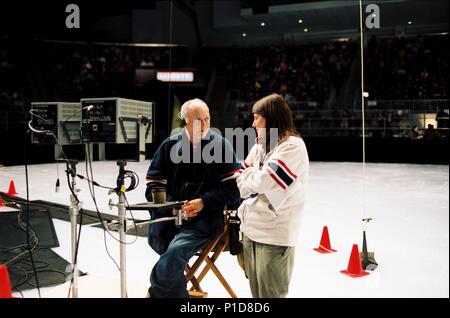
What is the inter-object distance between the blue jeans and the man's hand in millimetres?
150

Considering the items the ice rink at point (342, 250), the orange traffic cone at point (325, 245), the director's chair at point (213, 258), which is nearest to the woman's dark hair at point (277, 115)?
the director's chair at point (213, 258)

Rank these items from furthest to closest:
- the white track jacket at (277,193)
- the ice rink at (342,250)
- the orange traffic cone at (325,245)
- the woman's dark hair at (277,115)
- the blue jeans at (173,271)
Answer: the orange traffic cone at (325,245), the ice rink at (342,250), the blue jeans at (173,271), the woman's dark hair at (277,115), the white track jacket at (277,193)

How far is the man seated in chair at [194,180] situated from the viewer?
2645 mm

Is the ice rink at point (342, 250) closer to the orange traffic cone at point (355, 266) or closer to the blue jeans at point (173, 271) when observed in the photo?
the orange traffic cone at point (355, 266)

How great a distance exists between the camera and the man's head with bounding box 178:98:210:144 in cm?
268

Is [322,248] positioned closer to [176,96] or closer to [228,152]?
[228,152]

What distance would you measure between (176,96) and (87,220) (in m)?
12.8

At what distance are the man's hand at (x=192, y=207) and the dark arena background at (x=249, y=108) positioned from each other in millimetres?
Result: 405

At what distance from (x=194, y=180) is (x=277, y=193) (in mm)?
706

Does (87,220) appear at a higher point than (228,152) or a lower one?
lower

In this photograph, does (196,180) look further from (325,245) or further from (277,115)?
(325,245)

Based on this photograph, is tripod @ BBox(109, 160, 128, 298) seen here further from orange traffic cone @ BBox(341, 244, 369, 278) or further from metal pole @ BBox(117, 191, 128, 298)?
orange traffic cone @ BBox(341, 244, 369, 278)

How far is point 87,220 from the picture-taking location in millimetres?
5570

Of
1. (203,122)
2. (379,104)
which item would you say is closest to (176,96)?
(379,104)
